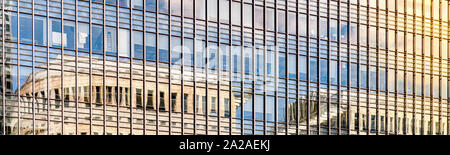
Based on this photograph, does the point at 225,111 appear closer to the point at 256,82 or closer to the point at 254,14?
the point at 256,82

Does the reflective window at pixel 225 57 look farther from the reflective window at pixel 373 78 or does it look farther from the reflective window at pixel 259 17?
the reflective window at pixel 373 78

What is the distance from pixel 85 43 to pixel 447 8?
81.2 feet

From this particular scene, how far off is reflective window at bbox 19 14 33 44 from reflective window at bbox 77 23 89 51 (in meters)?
2.29

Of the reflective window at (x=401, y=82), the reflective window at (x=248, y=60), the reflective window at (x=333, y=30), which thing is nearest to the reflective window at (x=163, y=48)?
the reflective window at (x=248, y=60)

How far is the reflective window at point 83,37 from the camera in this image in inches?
1184

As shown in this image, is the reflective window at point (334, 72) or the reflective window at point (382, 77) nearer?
the reflective window at point (334, 72)

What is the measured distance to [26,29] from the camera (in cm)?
2911

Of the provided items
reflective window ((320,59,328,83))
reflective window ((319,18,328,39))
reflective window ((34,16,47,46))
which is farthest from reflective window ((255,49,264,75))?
A: reflective window ((34,16,47,46))

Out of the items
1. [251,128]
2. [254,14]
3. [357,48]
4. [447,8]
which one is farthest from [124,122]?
[447,8]

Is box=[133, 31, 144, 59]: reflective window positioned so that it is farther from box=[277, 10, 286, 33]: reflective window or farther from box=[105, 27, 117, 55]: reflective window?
box=[277, 10, 286, 33]: reflective window

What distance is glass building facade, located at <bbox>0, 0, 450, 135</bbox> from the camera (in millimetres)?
29406

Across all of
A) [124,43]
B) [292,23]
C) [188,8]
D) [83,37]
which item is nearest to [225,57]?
[188,8]

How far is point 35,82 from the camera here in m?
29.2

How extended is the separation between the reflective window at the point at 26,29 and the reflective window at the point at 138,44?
514 centimetres
